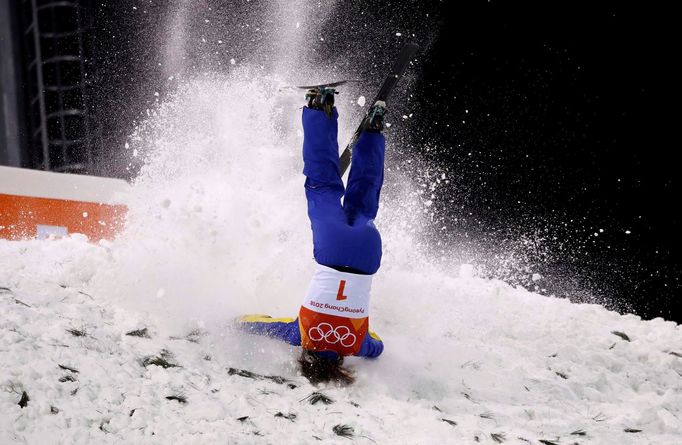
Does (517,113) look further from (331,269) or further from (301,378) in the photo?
(301,378)

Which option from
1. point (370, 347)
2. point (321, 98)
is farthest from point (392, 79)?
point (370, 347)

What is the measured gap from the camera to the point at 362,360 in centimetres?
298

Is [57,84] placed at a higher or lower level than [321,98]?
higher

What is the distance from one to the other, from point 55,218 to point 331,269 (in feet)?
9.54

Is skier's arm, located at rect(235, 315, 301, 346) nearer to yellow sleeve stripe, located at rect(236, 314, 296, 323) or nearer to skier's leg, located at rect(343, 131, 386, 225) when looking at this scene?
yellow sleeve stripe, located at rect(236, 314, 296, 323)

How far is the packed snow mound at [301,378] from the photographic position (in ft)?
6.51

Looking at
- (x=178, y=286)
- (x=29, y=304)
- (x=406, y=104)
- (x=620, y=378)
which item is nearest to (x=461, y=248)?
(x=406, y=104)

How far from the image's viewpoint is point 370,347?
2.91 metres

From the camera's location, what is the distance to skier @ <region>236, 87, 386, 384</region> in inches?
107

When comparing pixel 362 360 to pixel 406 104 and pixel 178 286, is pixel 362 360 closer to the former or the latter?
pixel 178 286

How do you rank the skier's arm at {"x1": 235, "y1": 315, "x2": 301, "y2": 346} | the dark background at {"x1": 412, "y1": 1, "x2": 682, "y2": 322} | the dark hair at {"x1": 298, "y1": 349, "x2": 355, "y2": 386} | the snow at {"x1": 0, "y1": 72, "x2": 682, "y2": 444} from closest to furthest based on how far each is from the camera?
the snow at {"x1": 0, "y1": 72, "x2": 682, "y2": 444} < the dark hair at {"x1": 298, "y1": 349, "x2": 355, "y2": 386} < the skier's arm at {"x1": 235, "y1": 315, "x2": 301, "y2": 346} < the dark background at {"x1": 412, "y1": 1, "x2": 682, "y2": 322}

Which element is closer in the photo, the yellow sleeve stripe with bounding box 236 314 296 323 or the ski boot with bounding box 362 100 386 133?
the yellow sleeve stripe with bounding box 236 314 296 323

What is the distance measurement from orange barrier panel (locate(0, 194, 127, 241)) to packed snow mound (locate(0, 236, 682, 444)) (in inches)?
16.4

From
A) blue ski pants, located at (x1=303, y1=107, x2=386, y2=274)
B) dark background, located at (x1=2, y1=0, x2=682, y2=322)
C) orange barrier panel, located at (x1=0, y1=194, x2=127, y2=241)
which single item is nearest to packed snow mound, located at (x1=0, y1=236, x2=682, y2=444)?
orange barrier panel, located at (x1=0, y1=194, x2=127, y2=241)
